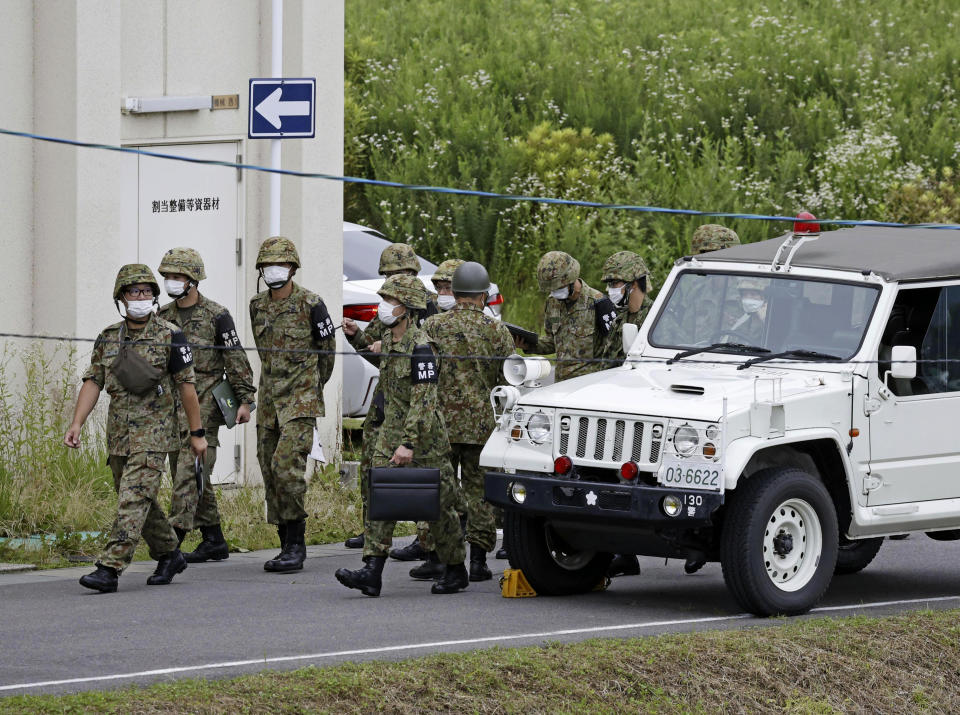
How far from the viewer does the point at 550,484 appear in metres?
9.85

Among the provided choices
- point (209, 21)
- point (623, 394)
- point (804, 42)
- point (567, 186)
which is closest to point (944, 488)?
point (623, 394)

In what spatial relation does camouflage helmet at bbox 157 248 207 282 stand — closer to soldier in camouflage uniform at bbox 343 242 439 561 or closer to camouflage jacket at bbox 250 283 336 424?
camouflage jacket at bbox 250 283 336 424

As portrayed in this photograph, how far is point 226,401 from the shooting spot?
467 inches

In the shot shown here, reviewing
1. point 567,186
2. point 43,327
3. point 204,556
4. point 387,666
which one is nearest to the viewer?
point 387,666

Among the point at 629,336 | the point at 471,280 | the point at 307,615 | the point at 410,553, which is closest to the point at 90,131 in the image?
the point at 471,280

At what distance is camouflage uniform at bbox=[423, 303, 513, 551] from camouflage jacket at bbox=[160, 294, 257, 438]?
1.40 meters

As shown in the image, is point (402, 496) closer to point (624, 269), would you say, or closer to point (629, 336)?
point (629, 336)

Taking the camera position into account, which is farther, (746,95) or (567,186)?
(746,95)


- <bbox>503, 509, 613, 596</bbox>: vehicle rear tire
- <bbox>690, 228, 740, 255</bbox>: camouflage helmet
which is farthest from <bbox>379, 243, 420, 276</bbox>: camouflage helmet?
<bbox>503, 509, 613, 596</bbox>: vehicle rear tire

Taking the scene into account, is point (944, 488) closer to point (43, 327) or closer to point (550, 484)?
point (550, 484)

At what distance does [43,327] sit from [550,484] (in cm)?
496

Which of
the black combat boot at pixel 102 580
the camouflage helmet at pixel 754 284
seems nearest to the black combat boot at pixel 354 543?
the black combat boot at pixel 102 580

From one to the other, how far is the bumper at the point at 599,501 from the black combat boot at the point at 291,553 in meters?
2.04

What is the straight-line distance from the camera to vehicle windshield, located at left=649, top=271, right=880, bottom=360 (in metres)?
10.5
